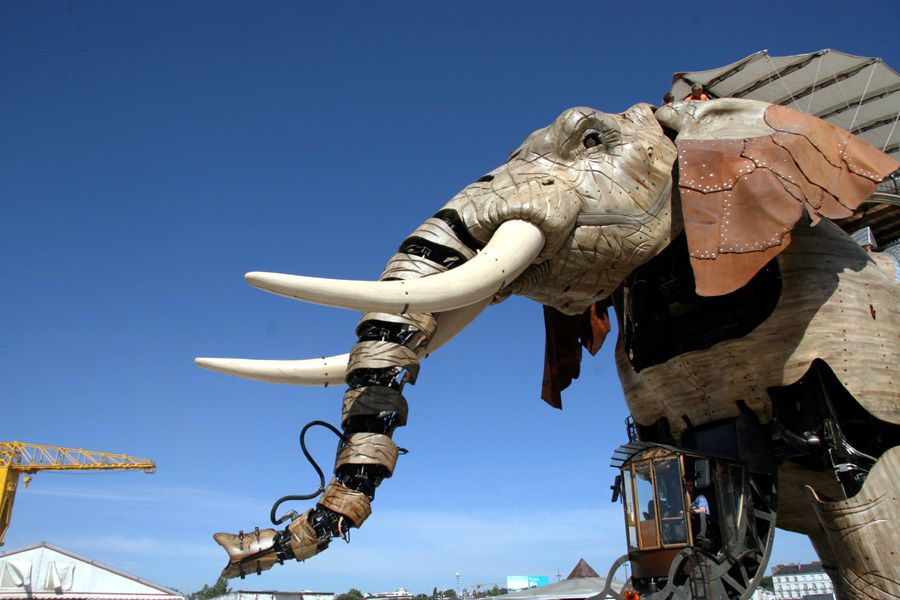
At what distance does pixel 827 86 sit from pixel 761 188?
33.1ft

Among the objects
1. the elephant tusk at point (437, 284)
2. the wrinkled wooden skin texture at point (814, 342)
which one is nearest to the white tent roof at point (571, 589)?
the wrinkled wooden skin texture at point (814, 342)

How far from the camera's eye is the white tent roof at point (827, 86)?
1295 centimetres

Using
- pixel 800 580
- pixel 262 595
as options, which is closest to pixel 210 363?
pixel 262 595

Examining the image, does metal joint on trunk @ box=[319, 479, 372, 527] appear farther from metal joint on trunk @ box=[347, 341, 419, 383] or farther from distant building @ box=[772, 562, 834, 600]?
distant building @ box=[772, 562, 834, 600]

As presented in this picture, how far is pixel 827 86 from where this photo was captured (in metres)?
13.5

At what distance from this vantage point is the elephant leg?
16.1 ft

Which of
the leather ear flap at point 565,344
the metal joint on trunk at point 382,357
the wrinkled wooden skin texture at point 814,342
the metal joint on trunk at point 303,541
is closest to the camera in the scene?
the metal joint on trunk at point 303,541

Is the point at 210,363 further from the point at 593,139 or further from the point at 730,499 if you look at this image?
the point at 730,499

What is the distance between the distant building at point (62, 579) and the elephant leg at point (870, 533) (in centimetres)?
3405

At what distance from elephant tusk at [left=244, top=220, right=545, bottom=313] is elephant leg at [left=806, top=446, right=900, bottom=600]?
8.64 ft

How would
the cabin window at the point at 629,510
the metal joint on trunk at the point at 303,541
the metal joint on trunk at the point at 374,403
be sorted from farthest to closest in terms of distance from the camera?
the cabin window at the point at 629,510 → the metal joint on trunk at the point at 374,403 → the metal joint on trunk at the point at 303,541

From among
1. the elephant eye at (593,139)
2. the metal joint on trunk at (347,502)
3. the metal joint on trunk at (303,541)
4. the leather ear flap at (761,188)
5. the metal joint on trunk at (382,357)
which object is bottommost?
the metal joint on trunk at (303,541)

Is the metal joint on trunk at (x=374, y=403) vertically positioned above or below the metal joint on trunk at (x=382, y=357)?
below

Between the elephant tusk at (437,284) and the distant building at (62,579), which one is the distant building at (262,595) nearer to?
the distant building at (62,579)
